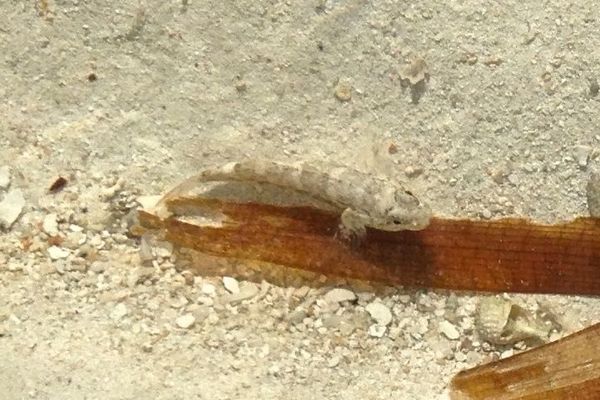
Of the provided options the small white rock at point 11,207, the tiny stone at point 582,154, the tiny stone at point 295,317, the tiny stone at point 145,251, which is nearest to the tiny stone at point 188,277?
the tiny stone at point 145,251

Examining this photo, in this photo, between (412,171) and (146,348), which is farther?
(412,171)

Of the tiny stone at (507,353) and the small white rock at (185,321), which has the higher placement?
the tiny stone at (507,353)

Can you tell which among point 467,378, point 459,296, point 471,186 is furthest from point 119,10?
point 467,378

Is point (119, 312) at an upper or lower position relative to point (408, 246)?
lower

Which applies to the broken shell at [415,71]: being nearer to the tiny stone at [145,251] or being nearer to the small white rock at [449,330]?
the small white rock at [449,330]

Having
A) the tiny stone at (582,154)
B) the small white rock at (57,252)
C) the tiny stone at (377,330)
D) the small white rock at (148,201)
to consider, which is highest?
the tiny stone at (582,154)

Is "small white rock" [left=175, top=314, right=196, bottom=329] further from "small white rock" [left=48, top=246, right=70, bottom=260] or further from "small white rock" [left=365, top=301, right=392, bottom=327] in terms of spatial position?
"small white rock" [left=365, top=301, right=392, bottom=327]

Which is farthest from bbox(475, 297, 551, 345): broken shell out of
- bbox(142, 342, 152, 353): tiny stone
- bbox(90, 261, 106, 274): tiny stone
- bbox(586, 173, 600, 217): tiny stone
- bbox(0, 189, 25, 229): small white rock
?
bbox(0, 189, 25, 229): small white rock

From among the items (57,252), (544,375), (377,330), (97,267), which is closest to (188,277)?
(97,267)

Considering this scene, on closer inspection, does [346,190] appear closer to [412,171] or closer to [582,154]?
[412,171]
